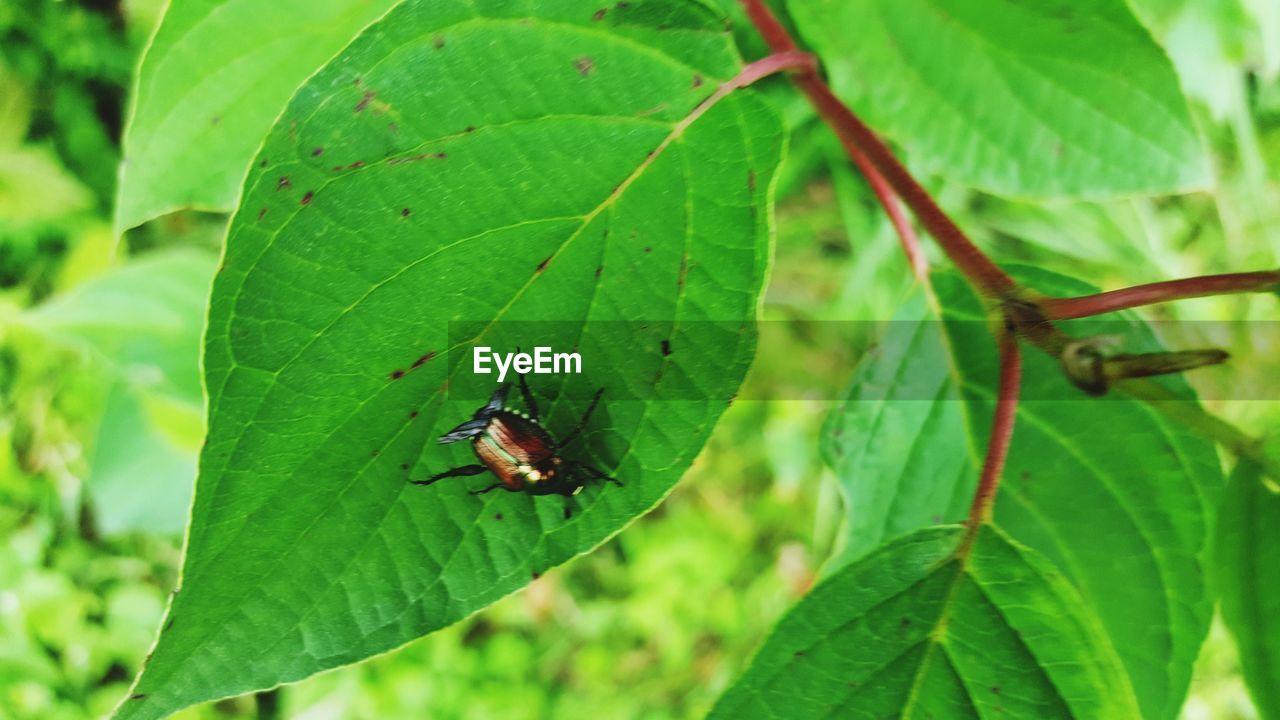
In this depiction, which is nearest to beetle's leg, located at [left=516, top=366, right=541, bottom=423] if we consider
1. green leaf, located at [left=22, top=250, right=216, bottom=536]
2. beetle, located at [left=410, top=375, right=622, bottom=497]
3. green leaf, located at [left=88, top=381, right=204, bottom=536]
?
beetle, located at [left=410, top=375, right=622, bottom=497]

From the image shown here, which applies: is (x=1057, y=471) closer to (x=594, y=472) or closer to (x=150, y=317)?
(x=594, y=472)

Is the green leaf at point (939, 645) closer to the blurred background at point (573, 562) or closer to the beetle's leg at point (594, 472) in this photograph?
the beetle's leg at point (594, 472)

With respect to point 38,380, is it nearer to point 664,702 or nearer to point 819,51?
point 664,702

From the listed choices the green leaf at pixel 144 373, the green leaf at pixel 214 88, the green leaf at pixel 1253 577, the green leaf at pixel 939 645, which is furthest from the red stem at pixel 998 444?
the green leaf at pixel 144 373

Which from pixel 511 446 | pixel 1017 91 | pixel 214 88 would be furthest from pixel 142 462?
pixel 1017 91

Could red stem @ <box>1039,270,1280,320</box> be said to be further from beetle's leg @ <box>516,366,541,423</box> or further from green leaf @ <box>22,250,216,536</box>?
green leaf @ <box>22,250,216,536</box>

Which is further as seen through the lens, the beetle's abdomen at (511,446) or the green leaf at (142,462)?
the green leaf at (142,462)
